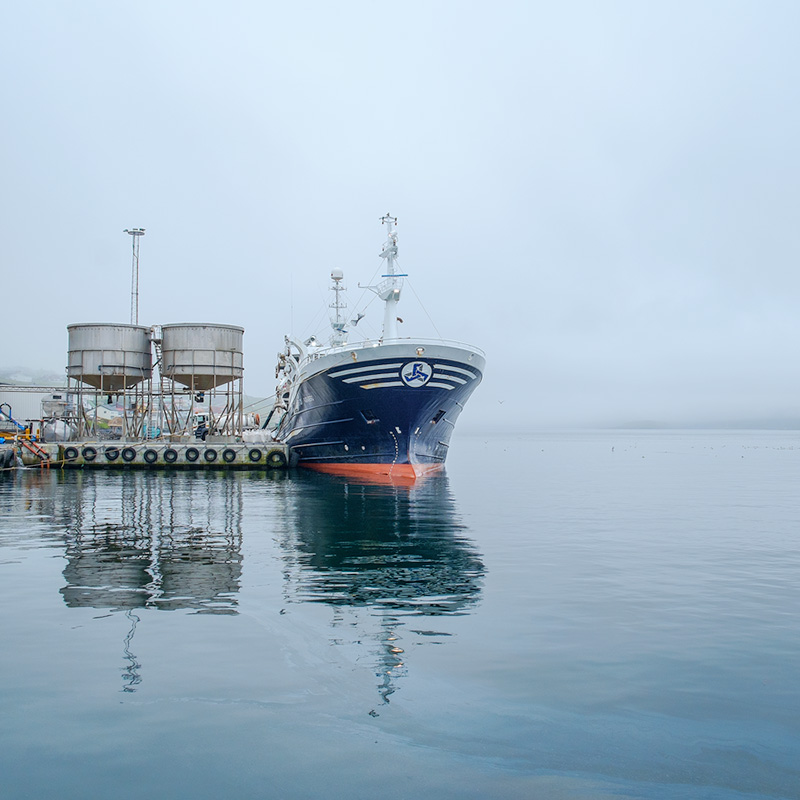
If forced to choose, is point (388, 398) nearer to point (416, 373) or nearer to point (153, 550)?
point (416, 373)

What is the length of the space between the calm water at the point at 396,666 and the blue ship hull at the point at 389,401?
54.0ft

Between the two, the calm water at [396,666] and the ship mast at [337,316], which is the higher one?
the ship mast at [337,316]

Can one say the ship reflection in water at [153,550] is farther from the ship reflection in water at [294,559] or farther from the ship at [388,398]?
the ship at [388,398]

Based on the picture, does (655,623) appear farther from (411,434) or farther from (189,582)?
(411,434)

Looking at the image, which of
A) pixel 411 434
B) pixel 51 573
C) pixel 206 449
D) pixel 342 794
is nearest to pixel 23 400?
pixel 206 449

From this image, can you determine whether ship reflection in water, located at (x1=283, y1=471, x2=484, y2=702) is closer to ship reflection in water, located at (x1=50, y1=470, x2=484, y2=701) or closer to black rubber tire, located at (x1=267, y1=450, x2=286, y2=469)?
ship reflection in water, located at (x1=50, y1=470, x2=484, y2=701)

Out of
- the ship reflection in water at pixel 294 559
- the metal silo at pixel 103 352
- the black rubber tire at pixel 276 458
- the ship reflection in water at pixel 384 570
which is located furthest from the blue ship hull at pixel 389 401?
the metal silo at pixel 103 352

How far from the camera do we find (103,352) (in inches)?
1961

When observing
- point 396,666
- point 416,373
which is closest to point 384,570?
point 396,666

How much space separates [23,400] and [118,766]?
80.0 metres

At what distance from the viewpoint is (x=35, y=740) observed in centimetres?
598

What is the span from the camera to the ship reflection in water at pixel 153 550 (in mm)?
11117

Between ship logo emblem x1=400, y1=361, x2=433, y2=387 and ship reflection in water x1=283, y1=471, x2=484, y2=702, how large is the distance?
9.33m

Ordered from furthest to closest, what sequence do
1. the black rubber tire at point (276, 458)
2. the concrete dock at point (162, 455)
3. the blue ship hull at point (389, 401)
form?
the concrete dock at point (162, 455)
the black rubber tire at point (276, 458)
the blue ship hull at point (389, 401)
